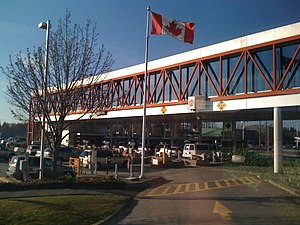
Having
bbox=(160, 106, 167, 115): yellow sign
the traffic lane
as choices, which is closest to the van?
bbox=(160, 106, 167, 115): yellow sign

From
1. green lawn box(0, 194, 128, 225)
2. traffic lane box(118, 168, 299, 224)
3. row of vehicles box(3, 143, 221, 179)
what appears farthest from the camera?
row of vehicles box(3, 143, 221, 179)

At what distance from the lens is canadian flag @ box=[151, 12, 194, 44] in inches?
851

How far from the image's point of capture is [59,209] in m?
11.0

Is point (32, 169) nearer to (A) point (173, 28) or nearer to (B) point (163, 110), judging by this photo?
(A) point (173, 28)

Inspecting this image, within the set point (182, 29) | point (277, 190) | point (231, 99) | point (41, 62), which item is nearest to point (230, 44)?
point (231, 99)

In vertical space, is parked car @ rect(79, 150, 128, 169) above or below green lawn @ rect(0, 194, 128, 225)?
above

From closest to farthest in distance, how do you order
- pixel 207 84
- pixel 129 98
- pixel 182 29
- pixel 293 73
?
1. pixel 182 29
2. pixel 293 73
3. pixel 207 84
4. pixel 129 98

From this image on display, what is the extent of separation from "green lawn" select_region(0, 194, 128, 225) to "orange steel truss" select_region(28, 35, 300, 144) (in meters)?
6.49

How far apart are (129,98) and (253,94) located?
59.0 feet

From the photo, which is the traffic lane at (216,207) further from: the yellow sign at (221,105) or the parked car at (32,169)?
the yellow sign at (221,105)

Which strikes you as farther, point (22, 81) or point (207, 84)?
point (207, 84)

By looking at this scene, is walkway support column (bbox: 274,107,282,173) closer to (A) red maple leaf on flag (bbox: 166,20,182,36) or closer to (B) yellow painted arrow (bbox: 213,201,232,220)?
(A) red maple leaf on flag (bbox: 166,20,182,36)

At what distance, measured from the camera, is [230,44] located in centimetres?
2923

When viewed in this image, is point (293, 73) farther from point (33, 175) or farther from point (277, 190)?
point (33, 175)
